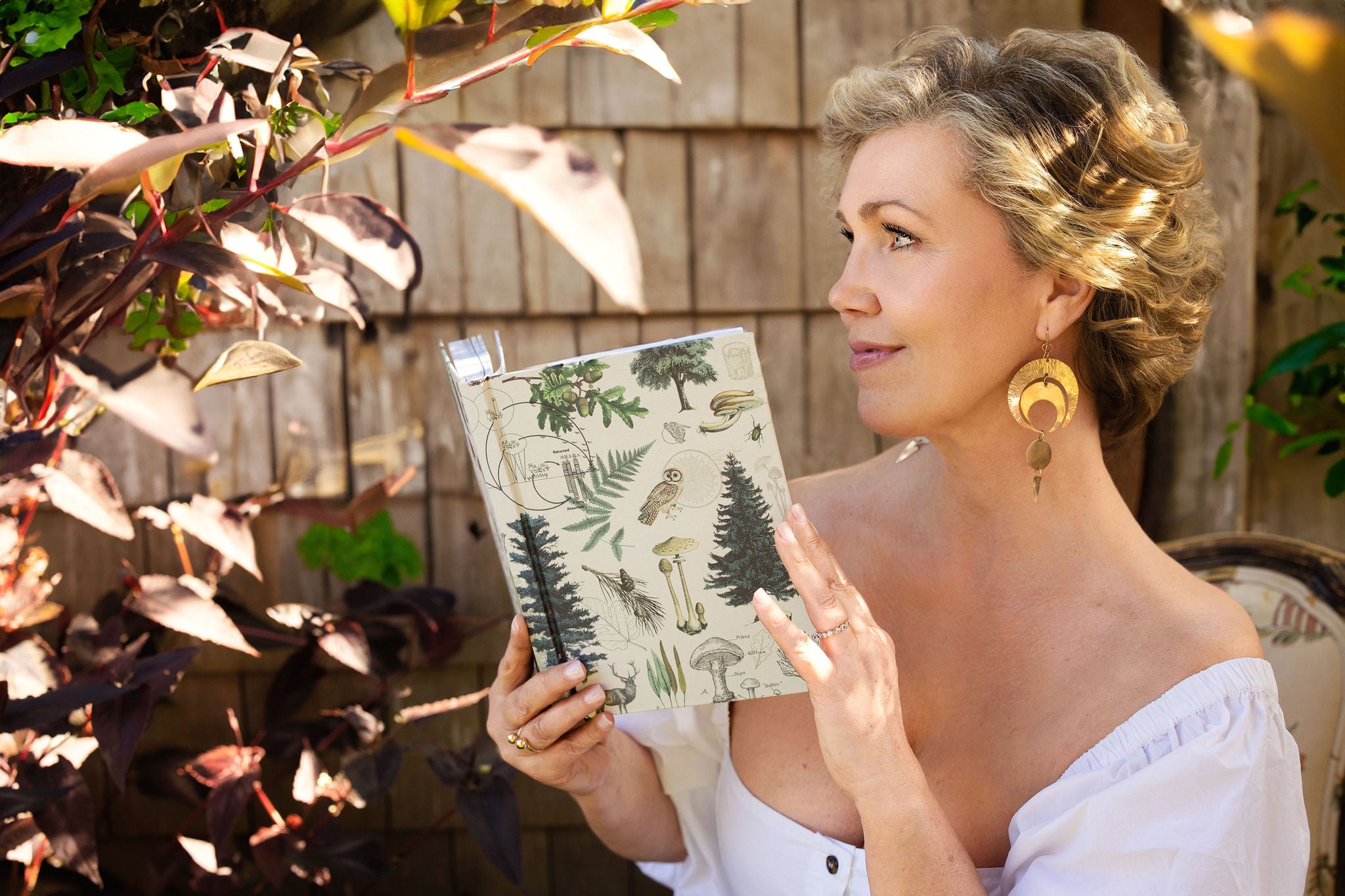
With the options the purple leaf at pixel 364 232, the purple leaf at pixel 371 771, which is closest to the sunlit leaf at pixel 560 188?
the purple leaf at pixel 364 232

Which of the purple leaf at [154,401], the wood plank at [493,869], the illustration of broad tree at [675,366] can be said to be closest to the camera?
the illustration of broad tree at [675,366]

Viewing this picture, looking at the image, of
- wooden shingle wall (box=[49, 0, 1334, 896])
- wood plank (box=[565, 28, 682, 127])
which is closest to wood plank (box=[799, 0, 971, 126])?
wooden shingle wall (box=[49, 0, 1334, 896])

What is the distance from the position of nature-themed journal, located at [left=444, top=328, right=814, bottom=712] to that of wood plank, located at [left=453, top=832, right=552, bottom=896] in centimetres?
100

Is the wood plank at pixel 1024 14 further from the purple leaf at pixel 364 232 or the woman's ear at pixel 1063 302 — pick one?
the purple leaf at pixel 364 232

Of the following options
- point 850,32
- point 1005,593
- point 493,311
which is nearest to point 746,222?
point 850,32

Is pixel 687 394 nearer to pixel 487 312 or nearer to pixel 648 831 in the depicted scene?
pixel 648 831

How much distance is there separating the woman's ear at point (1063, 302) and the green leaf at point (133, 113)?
97 centimetres

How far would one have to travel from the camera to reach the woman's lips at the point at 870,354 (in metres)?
1.16

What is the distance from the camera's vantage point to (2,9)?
2.90 ft

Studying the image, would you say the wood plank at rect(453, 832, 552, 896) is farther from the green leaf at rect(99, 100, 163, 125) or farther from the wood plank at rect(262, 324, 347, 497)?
the green leaf at rect(99, 100, 163, 125)

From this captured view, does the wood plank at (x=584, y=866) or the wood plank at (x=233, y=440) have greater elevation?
the wood plank at (x=233, y=440)

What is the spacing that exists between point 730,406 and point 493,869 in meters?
1.34

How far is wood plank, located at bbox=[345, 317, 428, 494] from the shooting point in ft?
5.82

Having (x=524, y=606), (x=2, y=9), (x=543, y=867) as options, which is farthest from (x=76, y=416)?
(x=543, y=867)
